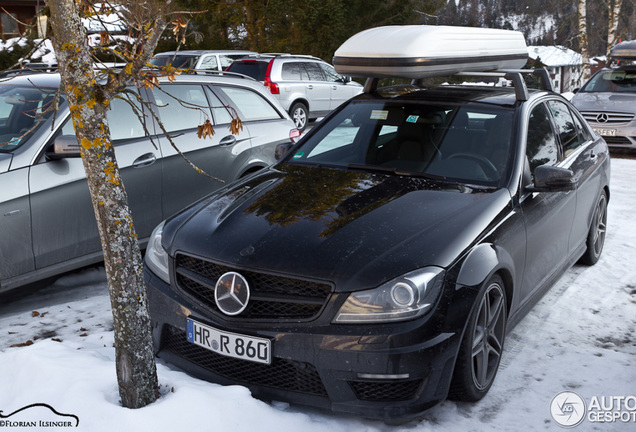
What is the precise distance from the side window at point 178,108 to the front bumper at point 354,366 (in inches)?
111

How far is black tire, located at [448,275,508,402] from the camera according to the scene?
11.1 ft

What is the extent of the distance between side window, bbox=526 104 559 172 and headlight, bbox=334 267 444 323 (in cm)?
160

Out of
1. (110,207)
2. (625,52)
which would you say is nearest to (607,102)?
(625,52)

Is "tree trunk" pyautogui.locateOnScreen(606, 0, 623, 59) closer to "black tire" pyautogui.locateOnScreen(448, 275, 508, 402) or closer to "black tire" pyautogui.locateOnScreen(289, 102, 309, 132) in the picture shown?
"black tire" pyautogui.locateOnScreen(289, 102, 309, 132)

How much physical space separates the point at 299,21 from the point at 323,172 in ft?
70.7

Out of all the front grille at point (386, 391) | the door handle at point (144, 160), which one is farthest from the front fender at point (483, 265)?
the door handle at point (144, 160)

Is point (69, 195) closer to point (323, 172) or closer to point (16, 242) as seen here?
point (16, 242)

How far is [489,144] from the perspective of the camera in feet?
14.3

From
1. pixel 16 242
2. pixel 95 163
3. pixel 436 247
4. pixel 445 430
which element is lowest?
pixel 445 430

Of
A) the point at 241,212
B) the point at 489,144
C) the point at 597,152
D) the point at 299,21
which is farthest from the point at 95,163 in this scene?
the point at 299,21

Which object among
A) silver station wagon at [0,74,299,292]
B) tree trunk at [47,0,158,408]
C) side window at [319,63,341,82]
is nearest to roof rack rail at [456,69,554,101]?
silver station wagon at [0,74,299,292]

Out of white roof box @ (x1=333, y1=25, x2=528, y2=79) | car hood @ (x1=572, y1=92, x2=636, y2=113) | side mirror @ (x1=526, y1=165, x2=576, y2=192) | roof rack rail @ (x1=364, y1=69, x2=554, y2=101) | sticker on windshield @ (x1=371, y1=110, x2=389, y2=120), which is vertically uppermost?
white roof box @ (x1=333, y1=25, x2=528, y2=79)

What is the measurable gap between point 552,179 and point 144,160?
302cm

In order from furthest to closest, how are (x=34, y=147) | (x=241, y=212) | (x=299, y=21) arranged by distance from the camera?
(x=299, y=21) → (x=34, y=147) → (x=241, y=212)
